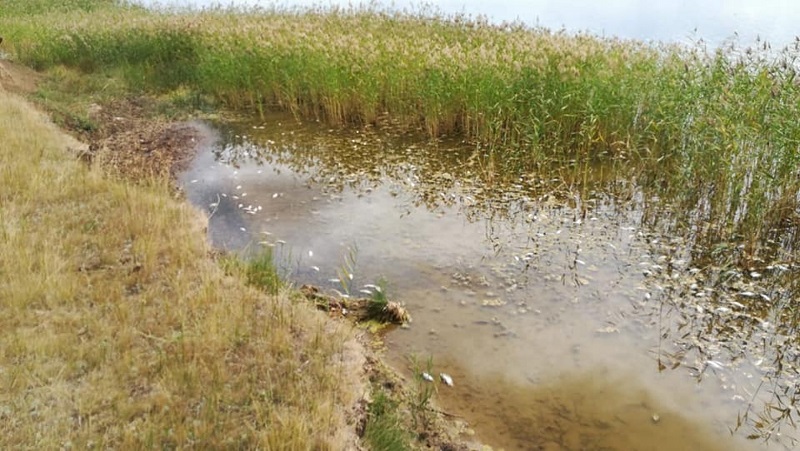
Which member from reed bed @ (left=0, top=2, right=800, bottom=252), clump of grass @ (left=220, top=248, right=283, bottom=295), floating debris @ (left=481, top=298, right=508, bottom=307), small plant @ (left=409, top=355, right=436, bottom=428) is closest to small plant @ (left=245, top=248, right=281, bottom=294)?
clump of grass @ (left=220, top=248, right=283, bottom=295)

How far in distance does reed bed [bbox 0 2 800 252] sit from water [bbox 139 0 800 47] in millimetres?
6090

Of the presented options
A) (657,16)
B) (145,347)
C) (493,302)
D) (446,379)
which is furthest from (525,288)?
(657,16)

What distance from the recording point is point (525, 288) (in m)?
6.46

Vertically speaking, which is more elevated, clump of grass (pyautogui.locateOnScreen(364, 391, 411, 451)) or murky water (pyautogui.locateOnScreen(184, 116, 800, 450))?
clump of grass (pyautogui.locateOnScreen(364, 391, 411, 451))

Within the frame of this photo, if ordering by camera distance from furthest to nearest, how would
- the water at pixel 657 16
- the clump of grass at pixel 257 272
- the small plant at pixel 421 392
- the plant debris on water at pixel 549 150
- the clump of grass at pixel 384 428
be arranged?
the water at pixel 657 16 → the plant debris on water at pixel 549 150 → the clump of grass at pixel 257 272 → the small plant at pixel 421 392 → the clump of grass at pixel 384 428

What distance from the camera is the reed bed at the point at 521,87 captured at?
7.70 metres

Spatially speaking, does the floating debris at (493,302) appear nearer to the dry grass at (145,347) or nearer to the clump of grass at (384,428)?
the dry grass at (145,347)

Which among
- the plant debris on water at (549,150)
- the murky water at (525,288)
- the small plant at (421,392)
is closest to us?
the small plant at (421,392)

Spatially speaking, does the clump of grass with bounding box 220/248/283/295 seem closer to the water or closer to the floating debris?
the floating debris

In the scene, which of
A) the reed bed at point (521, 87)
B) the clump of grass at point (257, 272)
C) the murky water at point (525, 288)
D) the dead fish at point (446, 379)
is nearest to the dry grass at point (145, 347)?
the clump of grass at point (257, 272)

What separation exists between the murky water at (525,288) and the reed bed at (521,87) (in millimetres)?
834

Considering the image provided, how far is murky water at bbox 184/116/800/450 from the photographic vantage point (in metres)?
4.67

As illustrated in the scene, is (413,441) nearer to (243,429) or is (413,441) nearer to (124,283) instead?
(243,429)

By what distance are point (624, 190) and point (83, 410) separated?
A: 7.73 meters
